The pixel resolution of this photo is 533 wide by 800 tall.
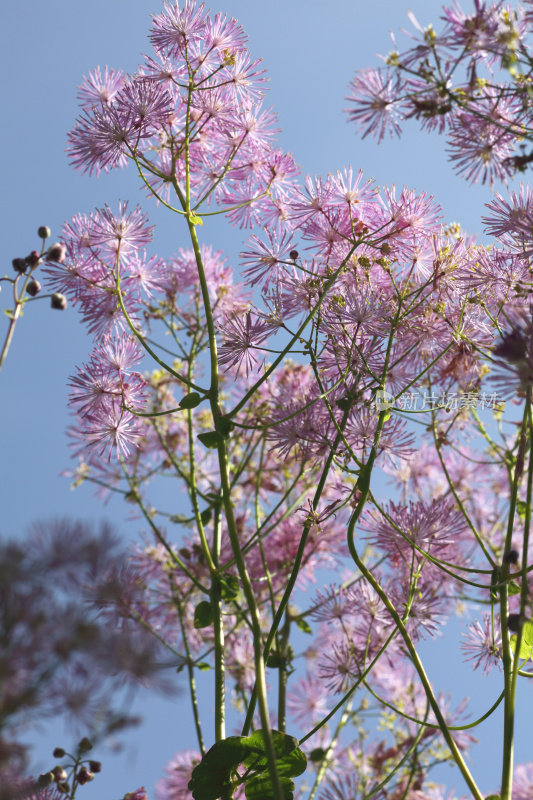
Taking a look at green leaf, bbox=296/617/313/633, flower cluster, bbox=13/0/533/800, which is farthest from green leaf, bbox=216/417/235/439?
green leaf, bbox=296/617/313/633

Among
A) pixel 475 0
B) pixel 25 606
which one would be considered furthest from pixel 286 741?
pixel 475 0

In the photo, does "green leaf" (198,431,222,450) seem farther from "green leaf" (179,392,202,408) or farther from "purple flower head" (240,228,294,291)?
"purple flower head" (240,228,294,291)

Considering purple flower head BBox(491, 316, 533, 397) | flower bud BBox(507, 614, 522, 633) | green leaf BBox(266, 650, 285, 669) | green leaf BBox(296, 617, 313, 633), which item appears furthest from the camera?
green leaf BBox(296, 617, 313, 633)

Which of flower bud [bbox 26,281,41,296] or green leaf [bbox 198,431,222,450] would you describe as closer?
flower bud [bbox 26,281,41,296]

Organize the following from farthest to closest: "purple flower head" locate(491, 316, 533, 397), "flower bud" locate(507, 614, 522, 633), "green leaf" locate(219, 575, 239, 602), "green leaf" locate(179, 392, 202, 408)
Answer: "green leaf" locate(219, 575, 239, 602) → "green leaf" locate(179, 392, 202, 408) → "flower bud" locate(507, 614, 522, 633) → "purple flower head" locate(491, 316, 533, 397)

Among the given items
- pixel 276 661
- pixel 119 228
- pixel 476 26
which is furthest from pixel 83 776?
pixel 476 26

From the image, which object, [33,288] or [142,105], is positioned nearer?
[33,288]

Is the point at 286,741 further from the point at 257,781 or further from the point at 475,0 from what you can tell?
the point at 475,0

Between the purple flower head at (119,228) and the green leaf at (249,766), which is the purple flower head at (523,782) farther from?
the purple flower head at (119,228)

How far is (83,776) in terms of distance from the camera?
95 cm

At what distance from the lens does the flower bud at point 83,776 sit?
95 cm

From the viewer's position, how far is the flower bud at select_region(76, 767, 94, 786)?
0.95 metres

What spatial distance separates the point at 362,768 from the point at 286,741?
85 cm

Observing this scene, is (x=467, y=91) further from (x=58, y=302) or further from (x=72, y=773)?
(x=72, y=773)
